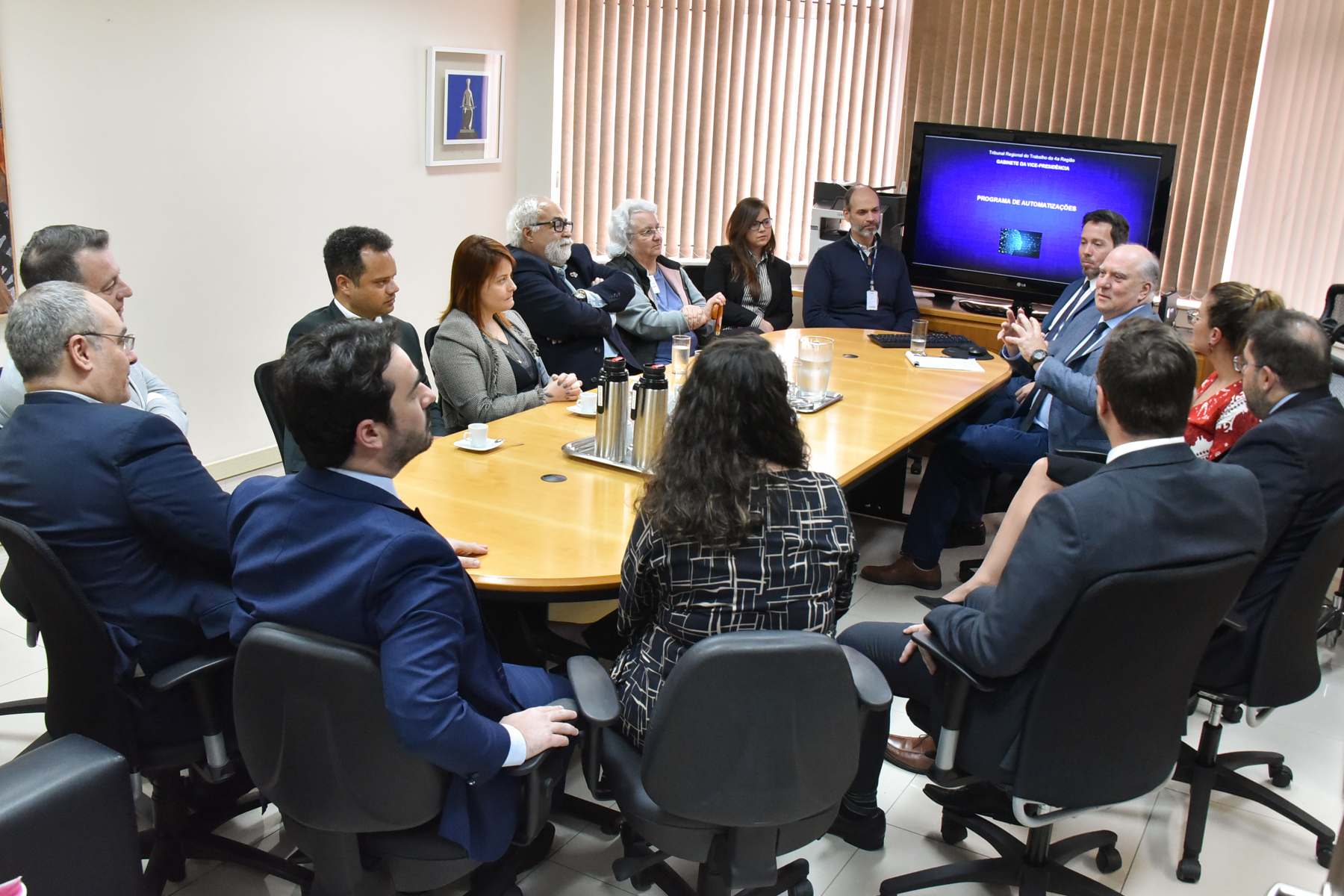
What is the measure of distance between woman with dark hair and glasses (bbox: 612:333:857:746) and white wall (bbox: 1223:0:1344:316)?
5212mm

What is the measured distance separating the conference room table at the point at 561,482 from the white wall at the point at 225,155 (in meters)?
2.06

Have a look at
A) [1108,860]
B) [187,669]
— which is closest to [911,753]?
[1108,860]

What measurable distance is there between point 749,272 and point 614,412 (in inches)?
115

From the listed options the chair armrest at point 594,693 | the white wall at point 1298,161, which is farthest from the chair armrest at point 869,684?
the white wall at point 1298,161

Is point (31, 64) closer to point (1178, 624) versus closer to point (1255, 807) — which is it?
point (1178, 624)

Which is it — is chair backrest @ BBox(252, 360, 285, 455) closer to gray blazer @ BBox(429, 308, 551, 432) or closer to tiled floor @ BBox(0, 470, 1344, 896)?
gray blazer @ BBox(429, 308, 551, 432)

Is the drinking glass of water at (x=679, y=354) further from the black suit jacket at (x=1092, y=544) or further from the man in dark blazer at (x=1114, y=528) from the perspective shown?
the black suit jacket at (x=1092, y=544)

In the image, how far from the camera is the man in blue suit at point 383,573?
5.37 feet

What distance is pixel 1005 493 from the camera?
448 cm

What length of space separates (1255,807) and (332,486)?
8.25 feet

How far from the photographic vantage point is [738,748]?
1785mm

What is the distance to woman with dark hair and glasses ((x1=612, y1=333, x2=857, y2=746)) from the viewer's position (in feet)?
6.26

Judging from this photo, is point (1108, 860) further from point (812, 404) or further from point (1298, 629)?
point (812, 404)

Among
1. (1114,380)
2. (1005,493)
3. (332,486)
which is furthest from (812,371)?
(332,486)
